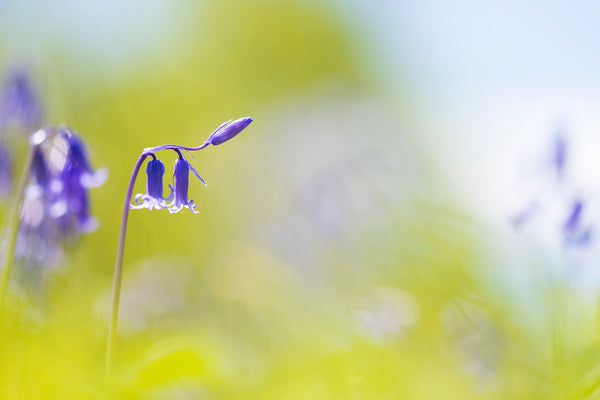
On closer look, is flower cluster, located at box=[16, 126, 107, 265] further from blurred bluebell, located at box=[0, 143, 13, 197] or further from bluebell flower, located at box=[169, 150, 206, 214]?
blurred bluebell, located at box=[0, 143, 13, 197]

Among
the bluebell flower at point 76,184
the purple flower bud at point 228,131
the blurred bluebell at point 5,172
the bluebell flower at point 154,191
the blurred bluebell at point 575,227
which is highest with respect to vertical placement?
the blurred bluebell at point 5,172

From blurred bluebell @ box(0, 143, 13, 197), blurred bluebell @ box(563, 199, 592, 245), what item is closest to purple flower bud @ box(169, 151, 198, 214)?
blurred bluebell @ box(563, 199, 592, 245)

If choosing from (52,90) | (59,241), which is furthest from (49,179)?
(52,90)

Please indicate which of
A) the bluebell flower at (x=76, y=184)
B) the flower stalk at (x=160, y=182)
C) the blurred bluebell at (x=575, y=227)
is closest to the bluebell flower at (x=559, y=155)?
the blurred bluebell at (x=575, y=227)

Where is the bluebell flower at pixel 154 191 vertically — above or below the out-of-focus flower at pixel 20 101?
below

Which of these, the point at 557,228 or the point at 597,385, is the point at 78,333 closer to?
the point at 597,385

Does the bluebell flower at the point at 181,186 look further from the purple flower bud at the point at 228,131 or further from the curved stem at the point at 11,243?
the curved stem at the point at 11,243
